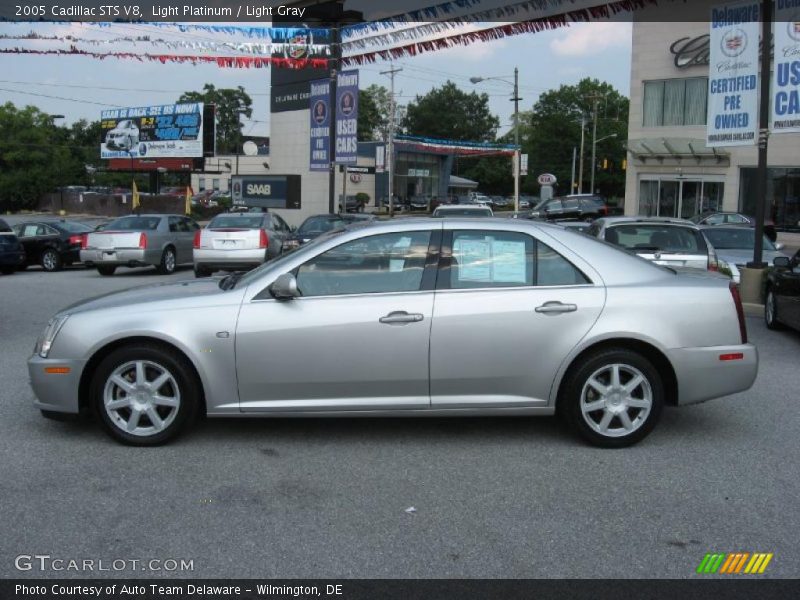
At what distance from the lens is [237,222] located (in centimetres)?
1798

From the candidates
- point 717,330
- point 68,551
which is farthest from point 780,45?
point 68,551

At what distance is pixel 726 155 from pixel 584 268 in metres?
34.5

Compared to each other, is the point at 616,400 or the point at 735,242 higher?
the point at 735,242

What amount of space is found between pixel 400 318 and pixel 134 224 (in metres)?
16.5

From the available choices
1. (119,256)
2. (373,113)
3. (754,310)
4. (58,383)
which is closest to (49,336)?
(58,383)

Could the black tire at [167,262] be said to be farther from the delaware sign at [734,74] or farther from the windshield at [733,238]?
the delaware sign at [734,74]

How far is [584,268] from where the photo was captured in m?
5.67

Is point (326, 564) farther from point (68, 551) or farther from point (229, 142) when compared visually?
point (229, 142)

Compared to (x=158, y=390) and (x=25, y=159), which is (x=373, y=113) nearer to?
(x=25, y=159)

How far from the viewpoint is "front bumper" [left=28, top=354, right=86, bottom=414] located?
5.48 metres

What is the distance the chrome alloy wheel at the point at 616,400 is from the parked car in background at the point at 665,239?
5394 millimetres

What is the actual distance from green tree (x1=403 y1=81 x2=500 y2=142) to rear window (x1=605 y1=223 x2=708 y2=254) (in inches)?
4313

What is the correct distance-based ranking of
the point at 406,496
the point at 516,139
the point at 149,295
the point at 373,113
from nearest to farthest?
the point at 406,496 → the point at 149,295 → the point at 516,139 → the point at 373,113

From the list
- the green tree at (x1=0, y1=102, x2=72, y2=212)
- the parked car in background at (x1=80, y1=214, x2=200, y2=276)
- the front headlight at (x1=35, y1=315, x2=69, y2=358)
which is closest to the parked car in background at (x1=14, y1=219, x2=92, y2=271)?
the parked car in background at (x1=80, y1=214, x2=200, y2=276)
